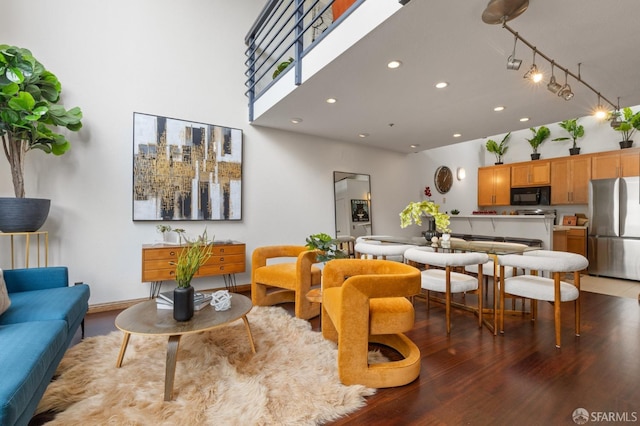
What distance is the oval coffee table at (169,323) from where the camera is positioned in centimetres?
171

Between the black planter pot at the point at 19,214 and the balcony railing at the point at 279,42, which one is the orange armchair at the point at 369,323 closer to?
the balcony railing at the point at 279,42

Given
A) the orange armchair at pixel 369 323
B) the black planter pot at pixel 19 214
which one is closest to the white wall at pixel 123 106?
the black planter pot at pixel 19 214

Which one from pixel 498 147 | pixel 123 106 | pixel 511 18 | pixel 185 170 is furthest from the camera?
pixel 498 147

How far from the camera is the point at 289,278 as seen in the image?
10.2 ft

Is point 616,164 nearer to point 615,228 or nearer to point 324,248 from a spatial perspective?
point 615,228

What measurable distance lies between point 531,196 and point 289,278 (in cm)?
601

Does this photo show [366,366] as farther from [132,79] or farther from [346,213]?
[132,79]

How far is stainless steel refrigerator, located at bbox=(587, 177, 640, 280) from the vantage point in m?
4.76

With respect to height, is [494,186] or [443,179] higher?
[443,179]

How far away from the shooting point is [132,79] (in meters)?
3.48

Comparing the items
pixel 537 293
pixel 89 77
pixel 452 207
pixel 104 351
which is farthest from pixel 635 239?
pixel 89 77

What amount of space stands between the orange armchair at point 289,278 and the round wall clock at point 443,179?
4.77 m

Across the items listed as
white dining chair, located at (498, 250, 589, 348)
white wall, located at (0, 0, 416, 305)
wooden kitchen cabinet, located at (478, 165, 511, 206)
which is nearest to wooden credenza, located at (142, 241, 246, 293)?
white wall, located at (0, 0, 416, 305)

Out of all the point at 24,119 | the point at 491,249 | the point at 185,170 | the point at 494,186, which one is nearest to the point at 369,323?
the point at 491,249
